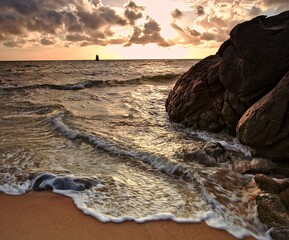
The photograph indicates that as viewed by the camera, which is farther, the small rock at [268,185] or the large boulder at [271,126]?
the large boulder at [271,126]

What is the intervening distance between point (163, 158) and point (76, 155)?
1.81 meters

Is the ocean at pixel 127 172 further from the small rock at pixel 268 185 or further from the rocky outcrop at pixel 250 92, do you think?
the rocky outcrop at pixel 250 92

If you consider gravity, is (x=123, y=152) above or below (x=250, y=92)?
below

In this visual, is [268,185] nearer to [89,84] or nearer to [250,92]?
[250,92]

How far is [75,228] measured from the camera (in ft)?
12.3

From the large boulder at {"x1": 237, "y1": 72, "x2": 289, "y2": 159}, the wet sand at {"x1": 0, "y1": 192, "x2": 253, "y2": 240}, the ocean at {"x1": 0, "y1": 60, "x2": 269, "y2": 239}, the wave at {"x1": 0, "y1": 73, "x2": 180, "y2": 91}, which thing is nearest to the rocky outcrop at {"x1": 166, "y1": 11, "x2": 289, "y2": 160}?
the large boulder at {"x1": 237, "y1": 72, "x2": 289, "y2": 159}

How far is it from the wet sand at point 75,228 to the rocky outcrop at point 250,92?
266 centimetres

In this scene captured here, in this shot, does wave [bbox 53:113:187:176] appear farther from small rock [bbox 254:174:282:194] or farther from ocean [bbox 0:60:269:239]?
small rock [bbox 254:174:282:194]

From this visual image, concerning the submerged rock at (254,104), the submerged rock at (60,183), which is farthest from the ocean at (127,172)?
the submerged rock at (254,104)

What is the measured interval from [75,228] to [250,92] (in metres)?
5.19

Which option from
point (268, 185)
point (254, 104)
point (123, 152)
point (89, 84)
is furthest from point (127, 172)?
point (89, 84)

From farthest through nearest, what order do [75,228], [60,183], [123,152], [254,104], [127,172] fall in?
1. [123,152]
2. [254,104]
3. [127,172]
4. [60,183]
5. [75,228]

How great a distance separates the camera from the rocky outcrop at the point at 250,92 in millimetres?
5781

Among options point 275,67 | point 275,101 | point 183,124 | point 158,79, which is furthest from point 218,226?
point 158,79
